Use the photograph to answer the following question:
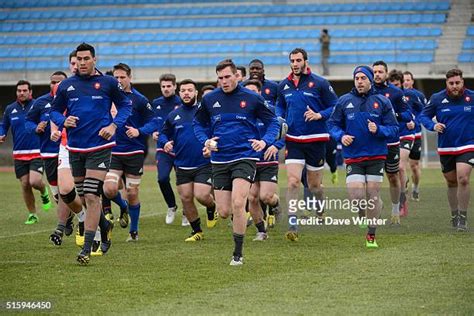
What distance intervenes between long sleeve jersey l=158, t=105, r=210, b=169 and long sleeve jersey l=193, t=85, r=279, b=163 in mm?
2680

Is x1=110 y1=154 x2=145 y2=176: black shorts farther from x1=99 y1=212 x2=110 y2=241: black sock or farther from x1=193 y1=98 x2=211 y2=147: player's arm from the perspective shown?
x1=193 y1=98 x2=211 y2=147: player's arm

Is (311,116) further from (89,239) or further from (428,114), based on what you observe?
(89,239)

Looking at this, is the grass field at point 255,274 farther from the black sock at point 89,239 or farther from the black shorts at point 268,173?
the black shorts at point 268,173

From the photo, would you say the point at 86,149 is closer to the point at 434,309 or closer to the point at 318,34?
the point at 434,309

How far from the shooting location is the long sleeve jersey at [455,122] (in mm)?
14617

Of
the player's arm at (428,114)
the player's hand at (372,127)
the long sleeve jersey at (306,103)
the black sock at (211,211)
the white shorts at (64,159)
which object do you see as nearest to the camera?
the white shorts at (64,159)

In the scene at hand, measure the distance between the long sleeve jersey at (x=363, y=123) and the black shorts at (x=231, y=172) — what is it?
206cm

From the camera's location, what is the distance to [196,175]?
47.2 ft

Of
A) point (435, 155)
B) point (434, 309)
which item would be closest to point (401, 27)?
point (435, 155)

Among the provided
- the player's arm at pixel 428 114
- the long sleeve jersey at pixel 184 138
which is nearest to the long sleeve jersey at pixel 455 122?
the player's arm at pixel 428 114

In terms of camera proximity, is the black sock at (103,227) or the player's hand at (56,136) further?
the player's hand at (56,136)

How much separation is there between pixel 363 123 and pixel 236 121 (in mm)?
2345

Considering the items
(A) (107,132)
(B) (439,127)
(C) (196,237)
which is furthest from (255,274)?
(B) (439,127)

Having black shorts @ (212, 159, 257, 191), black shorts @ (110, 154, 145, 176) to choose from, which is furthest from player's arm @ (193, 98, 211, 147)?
black shorts @ (110, 154, 145, 176)
